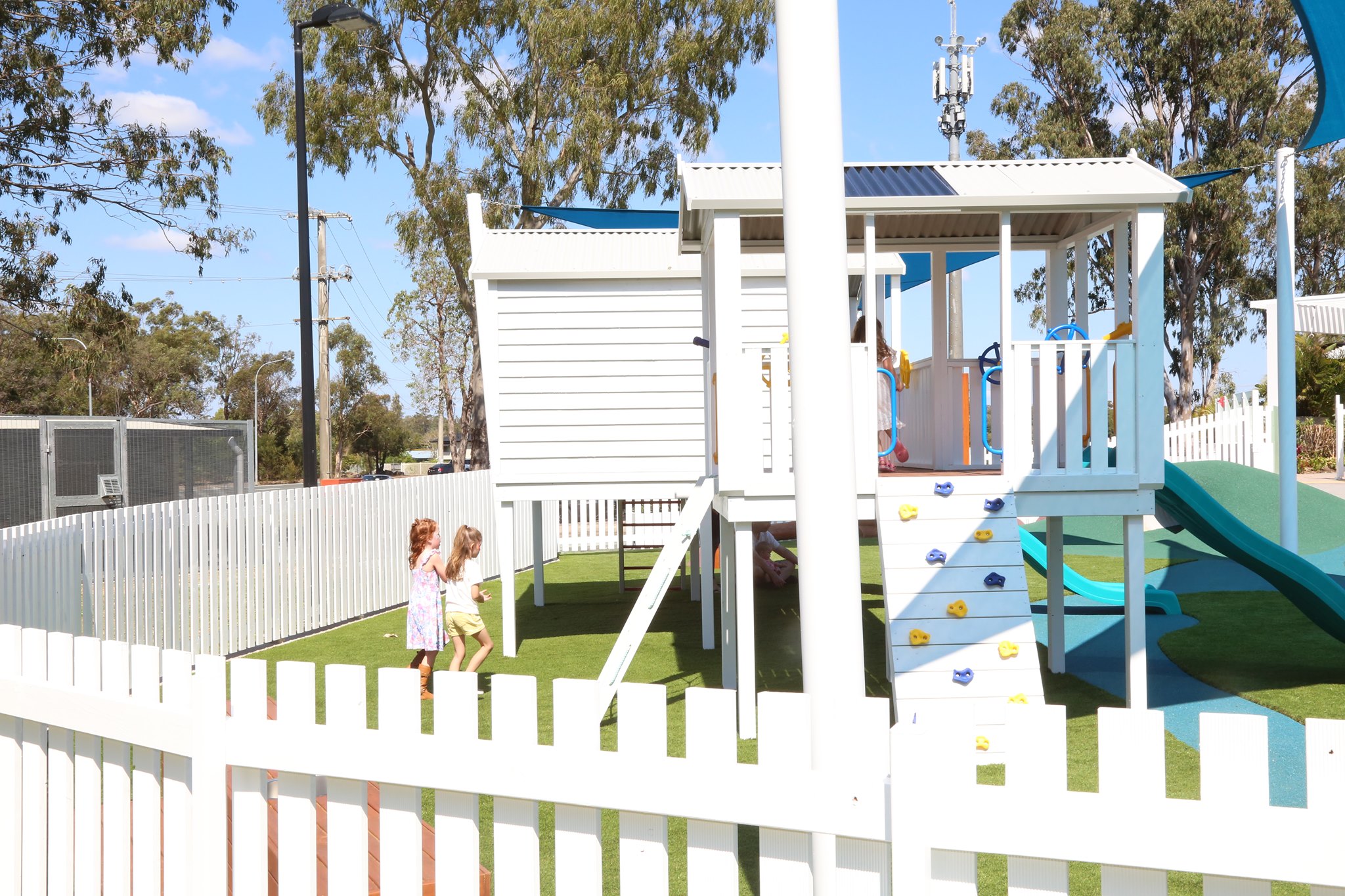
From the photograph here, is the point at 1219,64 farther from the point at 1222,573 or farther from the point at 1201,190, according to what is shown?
the point at 1222,573

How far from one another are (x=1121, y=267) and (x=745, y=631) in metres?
4.21

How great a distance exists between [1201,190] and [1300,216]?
7262mm

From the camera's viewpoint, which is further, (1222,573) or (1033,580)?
(1033,580)

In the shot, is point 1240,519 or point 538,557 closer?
point 538,557

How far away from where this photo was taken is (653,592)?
8.16 metres

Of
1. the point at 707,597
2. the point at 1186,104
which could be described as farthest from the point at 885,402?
the point at 1186,104

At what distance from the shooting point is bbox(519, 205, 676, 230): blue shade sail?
46.9 feet

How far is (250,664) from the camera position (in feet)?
9.75

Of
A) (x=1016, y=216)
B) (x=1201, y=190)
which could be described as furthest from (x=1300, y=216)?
(x=1016, y=216)

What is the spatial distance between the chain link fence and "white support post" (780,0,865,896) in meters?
12.8

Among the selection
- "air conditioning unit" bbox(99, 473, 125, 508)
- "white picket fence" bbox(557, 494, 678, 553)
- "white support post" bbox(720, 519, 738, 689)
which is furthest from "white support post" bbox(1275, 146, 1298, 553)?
"air conditioning unit" bbox(99, 473, 125, 508)

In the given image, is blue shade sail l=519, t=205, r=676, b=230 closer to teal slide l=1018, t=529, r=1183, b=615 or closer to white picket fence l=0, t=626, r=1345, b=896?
teal slide l=1018, t=529, r=1183, b=615

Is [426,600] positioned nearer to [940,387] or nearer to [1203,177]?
[940,387]

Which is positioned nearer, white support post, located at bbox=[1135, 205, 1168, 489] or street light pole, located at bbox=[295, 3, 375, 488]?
white support post, located at bbox=[1135, 205, 1168, 489]
